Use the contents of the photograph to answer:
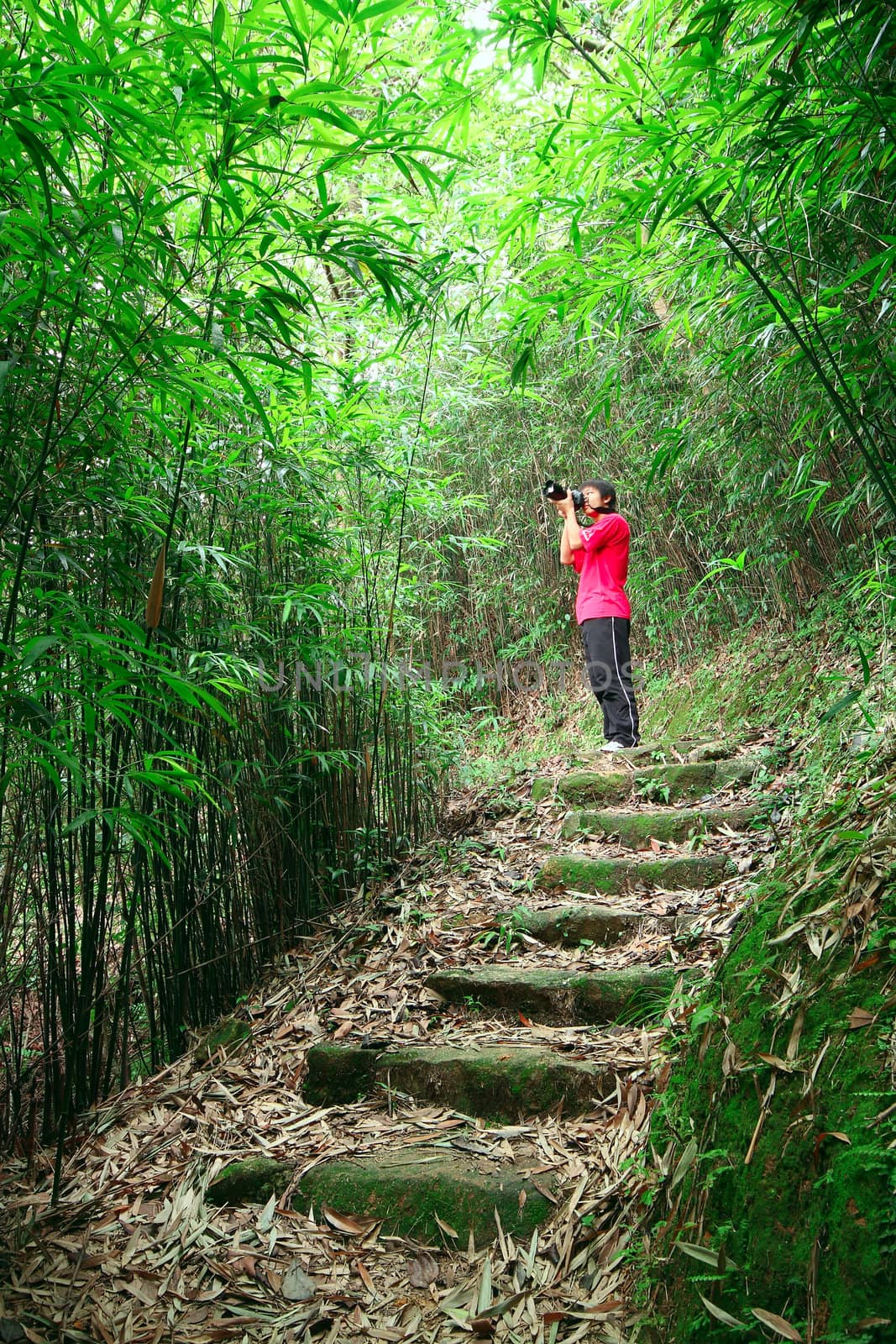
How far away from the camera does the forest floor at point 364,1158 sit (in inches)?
54.0

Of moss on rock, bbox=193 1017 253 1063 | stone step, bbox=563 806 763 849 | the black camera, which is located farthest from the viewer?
the black camera

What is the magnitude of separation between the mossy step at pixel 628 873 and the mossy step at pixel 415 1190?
111cm

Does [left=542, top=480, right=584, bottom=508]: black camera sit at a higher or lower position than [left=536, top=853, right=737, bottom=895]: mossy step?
higher

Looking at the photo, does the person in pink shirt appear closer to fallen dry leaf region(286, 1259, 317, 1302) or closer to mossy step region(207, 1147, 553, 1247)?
mossy step region(207, 1147, 553, 1247)

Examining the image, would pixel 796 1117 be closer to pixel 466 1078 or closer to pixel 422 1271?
pixel 422 1271

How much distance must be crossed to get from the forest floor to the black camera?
1.88m

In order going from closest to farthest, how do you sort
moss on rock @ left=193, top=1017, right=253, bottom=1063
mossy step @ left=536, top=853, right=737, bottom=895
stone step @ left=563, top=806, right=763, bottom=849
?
moss on rock @ left=193, top=1017, right=253, bottom=1063
mossy step @ left=536, top=853, right=737, bottom=895
stone step @ left=563, top=806, right=763, bottom=849

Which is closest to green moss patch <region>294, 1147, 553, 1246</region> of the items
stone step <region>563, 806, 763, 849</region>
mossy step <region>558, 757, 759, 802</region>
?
stone step <region>563, 806, 763, 849</region>

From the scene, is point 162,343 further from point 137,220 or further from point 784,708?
point 784,708

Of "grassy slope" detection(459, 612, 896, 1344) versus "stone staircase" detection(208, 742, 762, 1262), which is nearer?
"grassy slope" detection(459, 612, 896, 1344)

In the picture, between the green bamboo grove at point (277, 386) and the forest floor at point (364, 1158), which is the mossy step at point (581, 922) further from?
the green bamboo grove at point (277, 386)

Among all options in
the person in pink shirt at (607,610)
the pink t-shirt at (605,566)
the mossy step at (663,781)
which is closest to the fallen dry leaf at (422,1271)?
the mossy step at (663,781)

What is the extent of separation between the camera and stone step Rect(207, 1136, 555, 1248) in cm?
150

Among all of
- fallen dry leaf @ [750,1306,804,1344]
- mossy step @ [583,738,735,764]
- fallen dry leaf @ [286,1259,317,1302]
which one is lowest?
fallen dry leaf @ [286,1259,317,1302]
